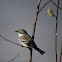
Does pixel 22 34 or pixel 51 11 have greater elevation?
pixel 51 11

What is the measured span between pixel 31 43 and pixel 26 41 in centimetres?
14

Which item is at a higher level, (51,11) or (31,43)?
(51,11)

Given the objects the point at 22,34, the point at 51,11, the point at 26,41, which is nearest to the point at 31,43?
the point at 26,41

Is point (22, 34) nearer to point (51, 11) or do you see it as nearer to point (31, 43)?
point (31, 43)

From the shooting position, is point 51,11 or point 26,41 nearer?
point 51,11

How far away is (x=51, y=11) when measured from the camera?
95 centimetres

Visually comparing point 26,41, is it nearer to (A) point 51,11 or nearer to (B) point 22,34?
(B) point 22,34

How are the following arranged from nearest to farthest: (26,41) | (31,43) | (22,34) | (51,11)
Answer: (51,11) < (31,43) < (26,41) < (22,34)

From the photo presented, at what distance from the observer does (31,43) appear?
1.54 m

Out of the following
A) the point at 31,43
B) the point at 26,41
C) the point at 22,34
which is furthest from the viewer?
the point at 22,34

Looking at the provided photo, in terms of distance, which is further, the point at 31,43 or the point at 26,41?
the point at 26,41

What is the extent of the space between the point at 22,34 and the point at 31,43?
0.32 meters

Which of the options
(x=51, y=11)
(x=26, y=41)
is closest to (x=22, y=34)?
(x=26, y=41)

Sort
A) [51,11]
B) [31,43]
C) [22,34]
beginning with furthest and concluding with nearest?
[22,34]
[31,43]
[51,11]
